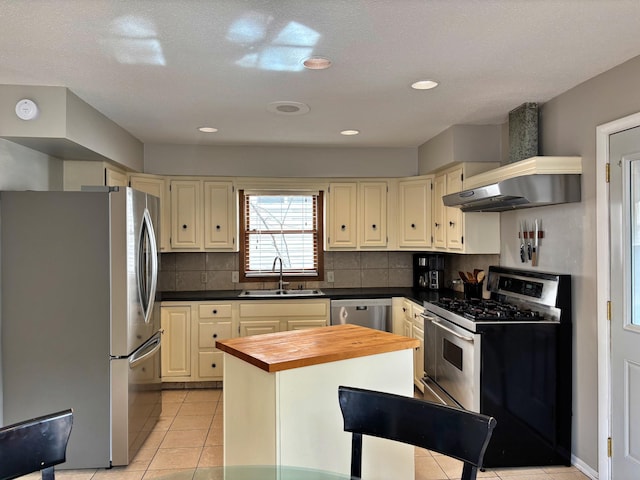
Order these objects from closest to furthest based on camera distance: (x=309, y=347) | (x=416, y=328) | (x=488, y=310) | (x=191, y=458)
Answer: (x=309, y=347) → (x=191, y=458) → (x=488, y=310) → (x=416, y=328)

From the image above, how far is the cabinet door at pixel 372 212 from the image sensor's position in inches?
195

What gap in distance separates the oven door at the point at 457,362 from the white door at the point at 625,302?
748 millimetres

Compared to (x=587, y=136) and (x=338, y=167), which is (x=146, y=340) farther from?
(x=587, y=136)

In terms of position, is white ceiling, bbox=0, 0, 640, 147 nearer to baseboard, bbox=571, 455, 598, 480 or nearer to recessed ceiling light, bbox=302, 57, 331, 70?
recessed ceiling light, bbox=302, 57, 331, 70

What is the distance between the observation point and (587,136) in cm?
287

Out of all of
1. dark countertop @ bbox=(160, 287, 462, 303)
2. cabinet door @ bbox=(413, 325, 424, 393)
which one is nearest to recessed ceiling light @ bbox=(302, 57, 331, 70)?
dark countertop @ bbox=(160, 287, 462, 303)

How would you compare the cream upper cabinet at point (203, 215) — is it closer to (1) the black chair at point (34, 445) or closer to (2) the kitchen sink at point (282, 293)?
(2) the kitchen sink at point (282, 293)

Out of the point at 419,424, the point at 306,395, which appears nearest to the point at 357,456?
the point at 419,424

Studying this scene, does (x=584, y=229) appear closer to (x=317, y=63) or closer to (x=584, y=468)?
(x=584, y=468)

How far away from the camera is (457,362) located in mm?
3248

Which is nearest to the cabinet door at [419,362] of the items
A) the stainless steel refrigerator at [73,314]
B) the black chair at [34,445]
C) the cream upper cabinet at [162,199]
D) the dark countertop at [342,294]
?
the dark countertop at [342,294]

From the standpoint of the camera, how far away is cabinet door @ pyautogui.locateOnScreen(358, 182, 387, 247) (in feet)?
16.3

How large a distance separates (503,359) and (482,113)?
183 centimetres

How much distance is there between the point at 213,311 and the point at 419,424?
3.33 meters
